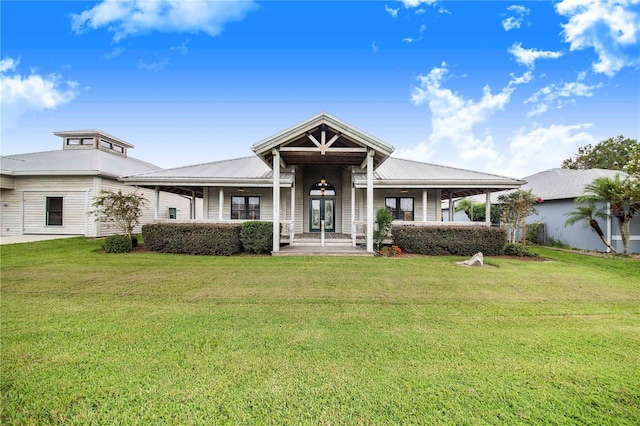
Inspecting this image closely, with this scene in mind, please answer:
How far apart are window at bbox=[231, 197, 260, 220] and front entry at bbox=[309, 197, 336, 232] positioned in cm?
294

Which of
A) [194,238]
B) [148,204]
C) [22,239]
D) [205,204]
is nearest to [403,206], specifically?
[194,238]

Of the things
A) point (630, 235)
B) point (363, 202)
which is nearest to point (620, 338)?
point (363, 202)

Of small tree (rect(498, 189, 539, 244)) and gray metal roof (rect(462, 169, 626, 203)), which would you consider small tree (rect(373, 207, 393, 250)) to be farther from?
gray metal roof (rect(462, 169, 626, 203))

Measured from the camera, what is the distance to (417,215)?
14.3 meters

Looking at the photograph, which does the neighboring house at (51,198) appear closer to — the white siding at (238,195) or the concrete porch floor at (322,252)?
the white siding at (238,195)

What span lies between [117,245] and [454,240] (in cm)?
1345

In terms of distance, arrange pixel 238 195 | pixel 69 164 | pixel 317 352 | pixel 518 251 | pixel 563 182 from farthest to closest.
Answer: pixel 563 182
pixel 69 164
pixel 238 195
pixel 518 251
pixel 317 352

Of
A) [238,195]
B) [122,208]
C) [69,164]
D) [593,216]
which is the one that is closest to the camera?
[122,208]

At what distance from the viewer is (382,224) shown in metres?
10.7

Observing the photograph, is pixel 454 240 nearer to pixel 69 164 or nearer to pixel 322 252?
pixel 322 252

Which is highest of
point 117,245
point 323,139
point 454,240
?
Result: point 323,139

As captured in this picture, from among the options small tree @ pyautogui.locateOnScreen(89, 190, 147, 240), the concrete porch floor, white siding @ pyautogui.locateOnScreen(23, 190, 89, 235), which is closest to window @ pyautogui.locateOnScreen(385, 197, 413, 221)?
the concrete porch floor

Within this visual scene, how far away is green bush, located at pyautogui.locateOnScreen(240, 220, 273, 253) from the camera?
1031 centimetres

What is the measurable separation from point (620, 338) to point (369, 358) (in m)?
3.43
